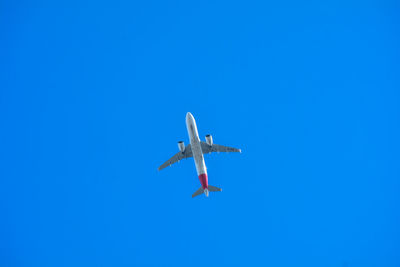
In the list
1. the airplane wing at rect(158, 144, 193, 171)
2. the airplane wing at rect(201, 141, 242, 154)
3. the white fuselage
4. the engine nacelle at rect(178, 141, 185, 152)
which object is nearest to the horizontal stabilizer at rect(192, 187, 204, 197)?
the white fuselage

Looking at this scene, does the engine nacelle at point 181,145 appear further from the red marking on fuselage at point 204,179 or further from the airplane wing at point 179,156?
the red marking on fuselage at point 204,179

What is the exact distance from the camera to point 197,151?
2569 inches

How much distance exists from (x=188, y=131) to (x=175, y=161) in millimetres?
10608

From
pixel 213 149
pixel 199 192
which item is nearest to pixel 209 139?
pixel 213 149

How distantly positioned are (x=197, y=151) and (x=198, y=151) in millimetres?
198

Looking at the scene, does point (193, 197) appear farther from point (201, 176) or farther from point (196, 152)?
point (196, 152)

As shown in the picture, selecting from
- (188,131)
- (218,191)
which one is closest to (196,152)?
(188,131)

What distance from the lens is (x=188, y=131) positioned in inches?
2482

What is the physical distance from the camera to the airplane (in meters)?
62.5

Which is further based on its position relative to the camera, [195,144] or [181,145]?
[181,145]

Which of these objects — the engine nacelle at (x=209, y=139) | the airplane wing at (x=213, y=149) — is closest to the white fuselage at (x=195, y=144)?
the engine nacelle at (x=209, y=139)

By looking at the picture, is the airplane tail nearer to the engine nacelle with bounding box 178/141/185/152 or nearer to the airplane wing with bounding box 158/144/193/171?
the airplane wing with bounding box 158/144/193/171

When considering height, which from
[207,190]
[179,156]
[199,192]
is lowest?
[207,190]

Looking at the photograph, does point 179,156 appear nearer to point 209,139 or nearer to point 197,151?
point 197,151
